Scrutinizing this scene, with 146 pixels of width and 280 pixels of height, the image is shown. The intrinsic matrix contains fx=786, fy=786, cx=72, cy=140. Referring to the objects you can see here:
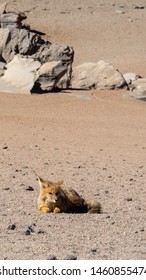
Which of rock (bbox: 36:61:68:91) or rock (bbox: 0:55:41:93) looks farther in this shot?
rock (bbox: 36:61:68:91)

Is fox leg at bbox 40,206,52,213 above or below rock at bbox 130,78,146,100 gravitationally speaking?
above

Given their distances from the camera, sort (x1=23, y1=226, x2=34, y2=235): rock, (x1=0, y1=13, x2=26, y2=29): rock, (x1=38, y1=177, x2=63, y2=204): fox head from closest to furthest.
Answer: (x1=23, y1=226, x2=34, y2=235): rock
(x1=38, y1=177, x2=63, y2=204): fox head
(x1=0, y1=13, x2=26, y2=29): rock

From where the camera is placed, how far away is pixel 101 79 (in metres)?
18.9

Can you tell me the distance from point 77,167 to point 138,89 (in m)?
7.20

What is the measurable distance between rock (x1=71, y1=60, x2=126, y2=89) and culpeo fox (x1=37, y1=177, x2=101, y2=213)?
1074cm

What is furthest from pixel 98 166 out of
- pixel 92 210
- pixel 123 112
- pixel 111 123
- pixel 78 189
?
pixel 123 112

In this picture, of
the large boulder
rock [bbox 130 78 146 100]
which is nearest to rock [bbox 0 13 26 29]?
the large boulder

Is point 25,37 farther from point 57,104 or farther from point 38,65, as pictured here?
point 57,104

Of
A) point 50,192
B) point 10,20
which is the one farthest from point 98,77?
point 50,192

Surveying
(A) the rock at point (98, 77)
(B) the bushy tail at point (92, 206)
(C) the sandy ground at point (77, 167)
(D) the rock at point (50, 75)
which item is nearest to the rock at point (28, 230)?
(C) the sandy ground at point (77, 167)

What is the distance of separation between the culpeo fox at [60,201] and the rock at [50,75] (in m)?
9.74

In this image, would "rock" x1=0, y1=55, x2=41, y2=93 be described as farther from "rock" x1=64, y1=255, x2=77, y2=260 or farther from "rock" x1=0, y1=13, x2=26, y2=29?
"rock" x1=64, y1=255, x2=77, y2=260

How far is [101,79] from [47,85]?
5.28 ft

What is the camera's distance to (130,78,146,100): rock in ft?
58.5
